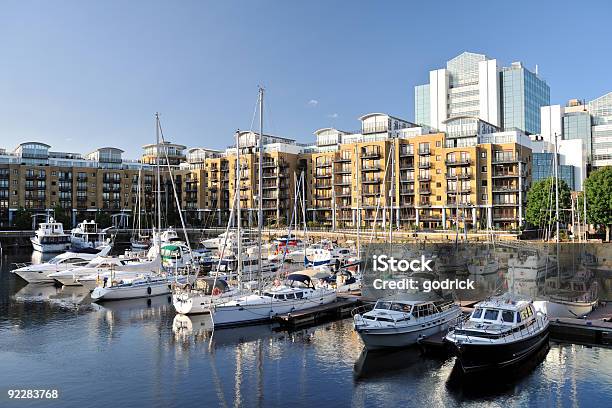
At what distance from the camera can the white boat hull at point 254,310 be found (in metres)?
33.3

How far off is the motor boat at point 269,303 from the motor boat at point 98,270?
18.3 m

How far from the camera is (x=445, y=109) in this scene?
144 m

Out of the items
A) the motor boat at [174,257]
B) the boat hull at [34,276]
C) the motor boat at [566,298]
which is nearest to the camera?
the motor boat at [566,298]

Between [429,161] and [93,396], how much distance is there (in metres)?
76.8

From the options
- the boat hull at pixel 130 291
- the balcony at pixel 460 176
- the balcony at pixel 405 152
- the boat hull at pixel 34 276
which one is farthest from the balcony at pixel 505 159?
the boat hull at pixel 34 276

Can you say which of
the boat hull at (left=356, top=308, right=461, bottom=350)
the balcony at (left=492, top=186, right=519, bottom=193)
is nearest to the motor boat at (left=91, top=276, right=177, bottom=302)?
the boat hull at (left=356, top=308, right=461, bottom=350)

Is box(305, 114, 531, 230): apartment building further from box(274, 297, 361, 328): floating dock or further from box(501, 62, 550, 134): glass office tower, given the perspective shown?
box(501, 62, 550, 134): glass office tower

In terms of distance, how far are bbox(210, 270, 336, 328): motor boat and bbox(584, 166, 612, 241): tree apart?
4690 cm

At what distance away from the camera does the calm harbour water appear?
21.9m

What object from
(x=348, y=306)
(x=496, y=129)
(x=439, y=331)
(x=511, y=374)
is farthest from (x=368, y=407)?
(x=496, y=129)

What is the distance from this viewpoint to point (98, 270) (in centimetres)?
5222

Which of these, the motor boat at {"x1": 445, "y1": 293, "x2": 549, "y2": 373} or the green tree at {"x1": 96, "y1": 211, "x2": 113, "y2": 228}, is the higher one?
the green tree at {"x1": 96, "y1": 211, "x2": 113, "y2": 228}

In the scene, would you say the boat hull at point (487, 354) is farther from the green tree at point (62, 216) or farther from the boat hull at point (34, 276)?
the green tree at point (62, 216)

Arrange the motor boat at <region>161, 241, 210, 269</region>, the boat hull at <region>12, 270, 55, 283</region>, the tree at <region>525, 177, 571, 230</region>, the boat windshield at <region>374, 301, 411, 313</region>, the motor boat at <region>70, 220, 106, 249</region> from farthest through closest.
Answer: the motor boat at <region>70, 220, 106, 249</region>, the tree at <region>525, 177, 571, 230</region>, the motor boat at <region>161, 241, 210, 269</region>, the boat hull at <region>12, 270, 55, 283</region>, the boat windshield at <region>374, 301, 411, 313</region>
